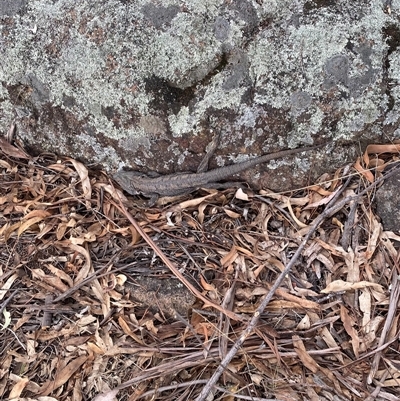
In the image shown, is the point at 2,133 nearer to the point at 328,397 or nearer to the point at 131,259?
the point at 131,259

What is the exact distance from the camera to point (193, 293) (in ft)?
8.95

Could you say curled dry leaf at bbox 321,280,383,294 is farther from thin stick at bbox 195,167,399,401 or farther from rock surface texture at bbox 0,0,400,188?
rock surface texture at bbox 0,0,400,188

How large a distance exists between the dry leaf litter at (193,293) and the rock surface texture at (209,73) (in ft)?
0.86

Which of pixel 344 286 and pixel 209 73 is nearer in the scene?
pixel 344 286

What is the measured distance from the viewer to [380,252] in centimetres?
263

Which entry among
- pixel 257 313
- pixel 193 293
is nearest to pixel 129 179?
pixel 193 293

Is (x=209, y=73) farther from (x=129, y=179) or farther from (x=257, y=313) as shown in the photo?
(x=257, y=313)

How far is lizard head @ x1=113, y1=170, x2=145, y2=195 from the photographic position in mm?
2992

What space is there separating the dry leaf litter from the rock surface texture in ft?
0.86

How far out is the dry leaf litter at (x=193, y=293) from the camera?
100 inches

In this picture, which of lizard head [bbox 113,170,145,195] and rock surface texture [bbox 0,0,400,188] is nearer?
rock surface texture [bbox 0,0,400,188]

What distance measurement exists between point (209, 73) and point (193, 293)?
3.96 feet

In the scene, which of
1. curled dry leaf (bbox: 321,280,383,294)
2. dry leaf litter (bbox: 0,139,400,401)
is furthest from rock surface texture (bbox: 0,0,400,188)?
curled dry leaf (bbox: 321,280,383,294)

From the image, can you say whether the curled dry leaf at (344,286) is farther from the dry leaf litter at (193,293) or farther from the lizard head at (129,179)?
the lizard head at (129,179)
